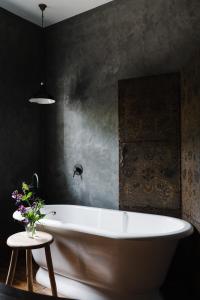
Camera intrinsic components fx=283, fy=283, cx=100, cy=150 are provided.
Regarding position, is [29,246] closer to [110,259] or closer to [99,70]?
[110,259]

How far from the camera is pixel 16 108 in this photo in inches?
138

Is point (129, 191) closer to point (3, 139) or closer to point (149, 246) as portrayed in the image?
point (149, 246)

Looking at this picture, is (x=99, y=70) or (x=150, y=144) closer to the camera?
(x=150, y=144)

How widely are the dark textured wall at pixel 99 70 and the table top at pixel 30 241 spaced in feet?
3.50

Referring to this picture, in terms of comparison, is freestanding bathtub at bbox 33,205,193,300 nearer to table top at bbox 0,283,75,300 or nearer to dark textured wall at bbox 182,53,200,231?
dark textured wall at bbox 182,53,200,231

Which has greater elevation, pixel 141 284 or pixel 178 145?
pixel 178 145

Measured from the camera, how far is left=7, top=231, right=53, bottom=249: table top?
208cm

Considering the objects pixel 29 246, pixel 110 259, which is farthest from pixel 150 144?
pixel 29 246

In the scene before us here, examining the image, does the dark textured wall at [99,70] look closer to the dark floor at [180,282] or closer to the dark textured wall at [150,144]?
the dark textured wall at [150,144]

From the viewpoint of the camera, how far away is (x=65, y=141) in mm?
3652

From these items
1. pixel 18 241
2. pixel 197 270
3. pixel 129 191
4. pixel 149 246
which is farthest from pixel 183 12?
pixel 18 241

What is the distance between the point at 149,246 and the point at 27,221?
1.00 m

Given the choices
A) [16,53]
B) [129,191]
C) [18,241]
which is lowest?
[18,241]

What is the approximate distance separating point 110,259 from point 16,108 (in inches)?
88.4
